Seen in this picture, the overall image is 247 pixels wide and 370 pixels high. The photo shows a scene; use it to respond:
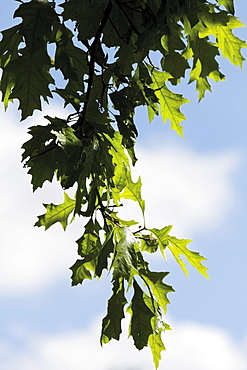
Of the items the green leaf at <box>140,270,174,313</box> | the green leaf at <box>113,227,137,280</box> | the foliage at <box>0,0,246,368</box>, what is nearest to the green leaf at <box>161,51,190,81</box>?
the foliage at <box>0,0,246,368</box>

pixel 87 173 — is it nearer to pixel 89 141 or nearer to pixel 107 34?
pixel 89 141

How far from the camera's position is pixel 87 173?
5.79 ft

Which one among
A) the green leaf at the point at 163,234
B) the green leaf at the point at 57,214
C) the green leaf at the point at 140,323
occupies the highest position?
the green leaf at the point at 57,214

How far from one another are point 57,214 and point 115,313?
26.1 inches

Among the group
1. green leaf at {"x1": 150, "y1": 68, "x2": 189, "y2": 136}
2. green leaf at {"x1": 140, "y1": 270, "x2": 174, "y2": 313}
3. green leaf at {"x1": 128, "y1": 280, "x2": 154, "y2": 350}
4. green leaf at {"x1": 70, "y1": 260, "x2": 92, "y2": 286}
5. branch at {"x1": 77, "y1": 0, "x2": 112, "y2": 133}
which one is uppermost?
green leaf at {"x1": 150, "y1": 68, "x2": 189, "y2": 136}

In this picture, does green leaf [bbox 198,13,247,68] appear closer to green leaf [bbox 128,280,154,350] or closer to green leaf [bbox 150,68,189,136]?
green leaf [bbox 150,68,189,136]

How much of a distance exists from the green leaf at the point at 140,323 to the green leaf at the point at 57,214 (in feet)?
1.92

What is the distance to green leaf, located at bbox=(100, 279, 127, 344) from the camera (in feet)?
6.16

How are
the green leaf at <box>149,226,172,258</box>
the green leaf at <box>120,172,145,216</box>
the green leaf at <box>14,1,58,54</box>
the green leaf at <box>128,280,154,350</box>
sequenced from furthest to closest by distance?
the green leaf at <box>120,172,145,216</box> < the green leaf at <box>149,226,172,258</box> < the green leaf at <box>128,280,154,350</box> < the green leaf at <box>14,1,58,54</box>

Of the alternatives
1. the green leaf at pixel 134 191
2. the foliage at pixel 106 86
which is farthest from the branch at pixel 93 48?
the green leaf at pixel 134 191

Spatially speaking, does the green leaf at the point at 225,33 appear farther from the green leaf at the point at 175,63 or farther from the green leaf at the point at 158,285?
the green leaf at the point at 158,285

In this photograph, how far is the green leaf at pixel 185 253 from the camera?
2.41 metres

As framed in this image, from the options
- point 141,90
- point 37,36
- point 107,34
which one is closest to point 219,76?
point 141,90

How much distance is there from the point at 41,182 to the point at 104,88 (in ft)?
1.54
